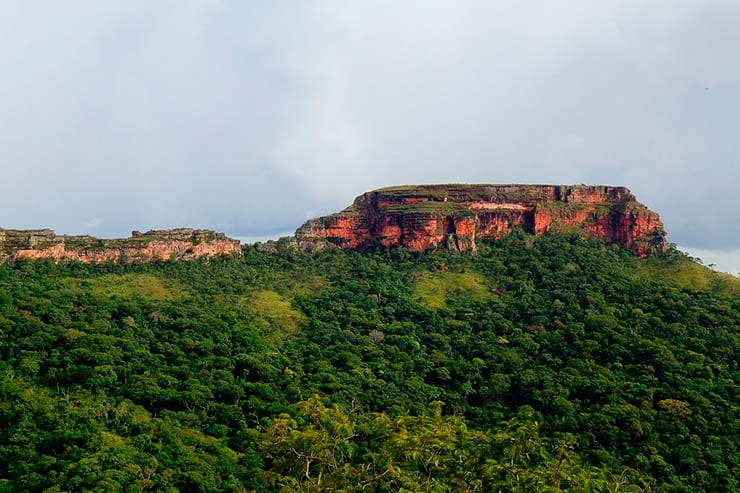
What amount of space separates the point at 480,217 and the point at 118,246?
1553 inches

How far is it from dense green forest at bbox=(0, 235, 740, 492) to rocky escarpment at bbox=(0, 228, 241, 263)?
1679 mm

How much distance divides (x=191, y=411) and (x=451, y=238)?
141 feet

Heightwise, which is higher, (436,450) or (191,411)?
(436,450)

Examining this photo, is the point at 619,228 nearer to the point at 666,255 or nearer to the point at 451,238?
the point at 666,255

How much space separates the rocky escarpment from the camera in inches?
2579

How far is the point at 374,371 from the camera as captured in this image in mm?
54438

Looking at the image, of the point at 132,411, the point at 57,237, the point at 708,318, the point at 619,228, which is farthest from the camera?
the point at 619,228

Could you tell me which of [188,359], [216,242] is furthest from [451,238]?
[188,359]

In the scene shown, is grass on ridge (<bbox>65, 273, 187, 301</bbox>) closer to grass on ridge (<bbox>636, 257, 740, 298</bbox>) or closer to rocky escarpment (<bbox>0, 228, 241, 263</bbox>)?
rocky escarpment (<bbox>0, 228, 241, 263</bbox>)

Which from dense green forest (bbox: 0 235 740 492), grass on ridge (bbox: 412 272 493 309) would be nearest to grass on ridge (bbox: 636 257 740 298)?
dense green forest (bbox: 0 235 740 492)

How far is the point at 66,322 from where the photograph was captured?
50.7 m

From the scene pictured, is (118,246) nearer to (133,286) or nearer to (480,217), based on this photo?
(133,286)

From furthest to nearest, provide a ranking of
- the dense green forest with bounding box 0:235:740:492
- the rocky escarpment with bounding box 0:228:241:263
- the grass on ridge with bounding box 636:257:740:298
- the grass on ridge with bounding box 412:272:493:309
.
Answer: the grass on ridge with bounding box 412:272:493:309
the grass on ridge with bounding box 636:257:740:298
the rocky escarpment with bounding box 0:228:241:263
the dense green forest with bounding box 0:235:740:492

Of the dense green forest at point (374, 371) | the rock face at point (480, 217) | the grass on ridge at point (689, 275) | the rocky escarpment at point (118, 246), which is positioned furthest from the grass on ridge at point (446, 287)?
the rocky escarpment at point (118, 246)
